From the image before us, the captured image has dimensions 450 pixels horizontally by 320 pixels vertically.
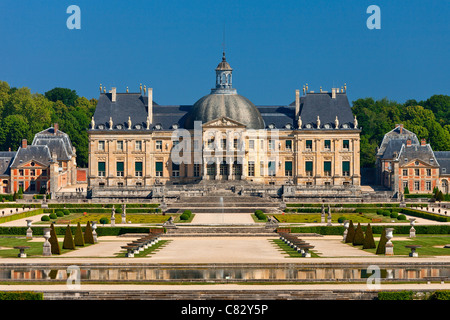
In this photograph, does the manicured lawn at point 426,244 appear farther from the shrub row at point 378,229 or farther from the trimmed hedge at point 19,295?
the trimmed hedge at point 19,295

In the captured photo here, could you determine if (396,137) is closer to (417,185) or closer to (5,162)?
(417,185)

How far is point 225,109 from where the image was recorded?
311 feet

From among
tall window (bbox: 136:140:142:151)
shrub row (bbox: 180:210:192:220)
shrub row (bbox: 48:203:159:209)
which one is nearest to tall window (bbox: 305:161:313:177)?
tall window (bbox: 136:140:142:151)

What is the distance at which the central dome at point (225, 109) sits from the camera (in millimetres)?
94312

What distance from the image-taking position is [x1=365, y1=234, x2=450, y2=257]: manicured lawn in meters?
42.3

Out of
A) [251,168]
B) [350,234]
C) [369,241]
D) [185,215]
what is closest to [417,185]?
[251,168]

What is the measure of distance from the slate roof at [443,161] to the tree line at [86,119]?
1180 centimetres

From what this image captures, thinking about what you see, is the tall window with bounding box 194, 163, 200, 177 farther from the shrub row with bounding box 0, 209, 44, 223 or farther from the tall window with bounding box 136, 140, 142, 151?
the shrub row with bounding box 0, 209, 44, 223

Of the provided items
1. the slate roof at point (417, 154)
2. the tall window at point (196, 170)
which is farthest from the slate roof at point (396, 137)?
the tall window at point (196, 170)

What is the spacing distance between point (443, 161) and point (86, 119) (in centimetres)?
4796

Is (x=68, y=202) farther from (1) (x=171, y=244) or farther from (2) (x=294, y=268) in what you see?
(2) (x=294, y=268)

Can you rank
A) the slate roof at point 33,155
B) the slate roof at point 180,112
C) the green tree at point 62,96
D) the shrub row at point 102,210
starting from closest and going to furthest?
the shrub row at point 102,210
the slate roof at point 33,155
the slate roof at point 180,112
the green tree at point 62,96

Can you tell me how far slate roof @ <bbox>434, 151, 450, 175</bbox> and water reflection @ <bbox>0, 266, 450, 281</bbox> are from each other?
58.1 m

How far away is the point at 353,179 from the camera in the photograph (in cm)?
9438
